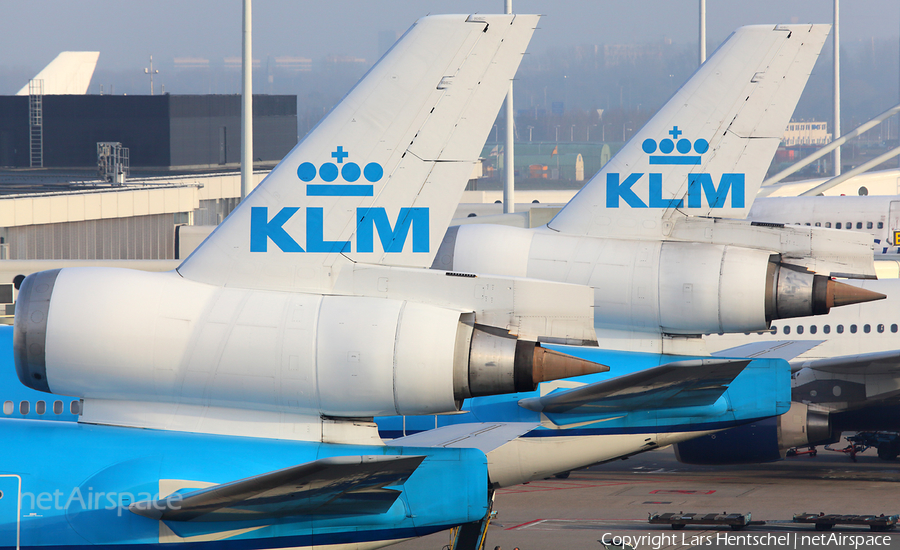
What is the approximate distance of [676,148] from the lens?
19688 millimetres

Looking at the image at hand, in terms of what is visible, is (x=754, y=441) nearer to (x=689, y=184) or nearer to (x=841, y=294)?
(x=841, y=294)

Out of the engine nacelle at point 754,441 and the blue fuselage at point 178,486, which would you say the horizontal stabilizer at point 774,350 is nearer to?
the engine nacelle at point 754,441

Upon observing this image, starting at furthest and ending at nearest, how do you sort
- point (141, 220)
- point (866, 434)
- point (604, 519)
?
point (141, 220), point (866, 434), point (604, 519)

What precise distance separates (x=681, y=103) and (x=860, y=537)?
30.4ft

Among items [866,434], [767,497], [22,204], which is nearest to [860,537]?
[767,497]

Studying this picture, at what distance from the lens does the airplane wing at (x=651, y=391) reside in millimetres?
14526

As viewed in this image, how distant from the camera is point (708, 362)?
46.8 feet

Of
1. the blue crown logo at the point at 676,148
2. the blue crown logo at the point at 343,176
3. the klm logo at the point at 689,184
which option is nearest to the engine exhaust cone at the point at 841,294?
the klm logo at the point at 689,184

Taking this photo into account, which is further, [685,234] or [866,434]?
[866,434]

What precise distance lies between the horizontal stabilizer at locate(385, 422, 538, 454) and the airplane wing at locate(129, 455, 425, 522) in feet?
9.19

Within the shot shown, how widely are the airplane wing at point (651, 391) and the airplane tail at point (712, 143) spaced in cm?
360

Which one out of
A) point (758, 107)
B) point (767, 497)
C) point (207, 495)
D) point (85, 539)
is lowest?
point (767, 497)

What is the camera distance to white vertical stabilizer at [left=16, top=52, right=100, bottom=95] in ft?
315

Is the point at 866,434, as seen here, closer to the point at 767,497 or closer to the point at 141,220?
the point at 767,497
